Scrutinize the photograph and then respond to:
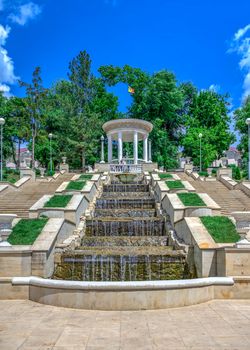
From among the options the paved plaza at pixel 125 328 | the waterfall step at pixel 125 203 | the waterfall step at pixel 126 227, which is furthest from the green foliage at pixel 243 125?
the paved plaza at pixel 125 328

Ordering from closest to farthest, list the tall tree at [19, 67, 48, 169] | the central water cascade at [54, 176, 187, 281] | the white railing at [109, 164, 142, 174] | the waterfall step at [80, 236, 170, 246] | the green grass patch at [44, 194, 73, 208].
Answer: the central water cascade at [54, 176, 187, 281] → the waterfall step at [80, 236, 170, 246] → the green grass patch at [44, 194, 73, 208] → the white railing at [109, 164, 142, 174] → the tall tree at [19, 67, 48, 169]

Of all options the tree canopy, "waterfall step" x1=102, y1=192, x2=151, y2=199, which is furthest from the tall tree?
"waterfall step" x1=102, y1=192, x2=151, y2=199

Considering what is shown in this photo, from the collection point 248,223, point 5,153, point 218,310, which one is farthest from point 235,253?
point 5,153

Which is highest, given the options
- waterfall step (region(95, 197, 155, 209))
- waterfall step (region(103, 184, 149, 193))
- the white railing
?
the white railing

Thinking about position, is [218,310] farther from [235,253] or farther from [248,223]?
[248,223]

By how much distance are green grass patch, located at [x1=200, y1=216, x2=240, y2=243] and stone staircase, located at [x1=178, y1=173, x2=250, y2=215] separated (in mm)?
4152

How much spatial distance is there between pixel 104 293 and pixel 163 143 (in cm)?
3894

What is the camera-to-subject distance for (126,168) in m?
29.6

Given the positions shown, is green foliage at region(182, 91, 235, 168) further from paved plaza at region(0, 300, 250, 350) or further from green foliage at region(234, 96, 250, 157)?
paved plaza at region(0, 300, 250, 350)

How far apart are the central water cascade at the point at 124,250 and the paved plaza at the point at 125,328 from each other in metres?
2.73

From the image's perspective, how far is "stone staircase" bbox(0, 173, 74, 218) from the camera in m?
16.8

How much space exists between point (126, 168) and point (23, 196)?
1124 centimetres

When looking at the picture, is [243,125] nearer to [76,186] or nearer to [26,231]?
[76,186]

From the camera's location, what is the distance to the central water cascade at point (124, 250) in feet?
34.3
